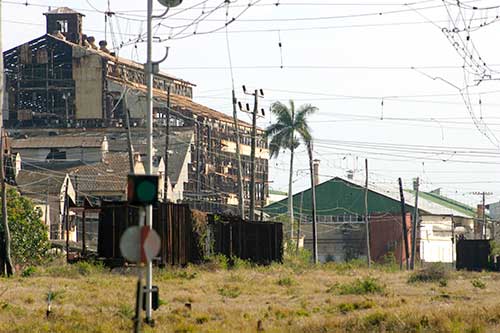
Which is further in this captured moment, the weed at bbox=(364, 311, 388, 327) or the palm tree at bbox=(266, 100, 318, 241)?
the palm tree at bbox=(266, 100, 318, 241)

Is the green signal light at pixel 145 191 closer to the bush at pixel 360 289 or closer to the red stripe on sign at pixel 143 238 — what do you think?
the red stripe on sign at pixel 143 238

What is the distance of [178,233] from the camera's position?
1690 inches

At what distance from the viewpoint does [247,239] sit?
179 ft

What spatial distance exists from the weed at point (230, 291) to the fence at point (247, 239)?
1391cm

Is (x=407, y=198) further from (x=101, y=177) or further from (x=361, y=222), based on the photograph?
(x=101, y=177)

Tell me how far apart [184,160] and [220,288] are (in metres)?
55.4

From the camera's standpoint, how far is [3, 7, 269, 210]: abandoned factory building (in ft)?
296

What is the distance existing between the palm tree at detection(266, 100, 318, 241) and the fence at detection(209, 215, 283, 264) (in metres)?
23.5

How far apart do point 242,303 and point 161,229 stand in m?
12.4

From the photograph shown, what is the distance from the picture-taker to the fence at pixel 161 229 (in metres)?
39.4

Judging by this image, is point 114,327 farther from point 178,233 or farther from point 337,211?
point 337,211

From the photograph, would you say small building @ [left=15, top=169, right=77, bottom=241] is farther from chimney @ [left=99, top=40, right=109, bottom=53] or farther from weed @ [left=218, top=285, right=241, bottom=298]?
weed @ [left=218, top=285, right=241, bottom=298]

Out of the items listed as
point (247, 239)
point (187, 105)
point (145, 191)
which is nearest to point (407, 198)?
point (187, 105)

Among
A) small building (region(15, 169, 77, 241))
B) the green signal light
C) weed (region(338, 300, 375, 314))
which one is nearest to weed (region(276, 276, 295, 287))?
weed (region(338, 300, 375, 314))
